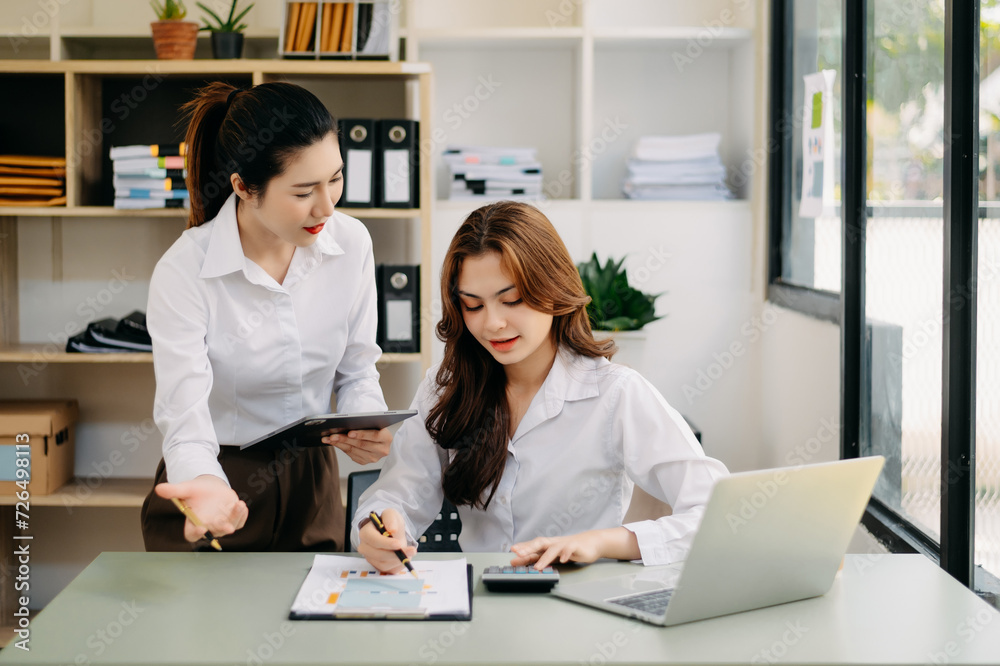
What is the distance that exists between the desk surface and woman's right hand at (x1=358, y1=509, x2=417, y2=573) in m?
0.11

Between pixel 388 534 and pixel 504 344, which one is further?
pixel 504 344

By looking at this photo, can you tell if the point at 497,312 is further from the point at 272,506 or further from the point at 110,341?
the point at 110,341

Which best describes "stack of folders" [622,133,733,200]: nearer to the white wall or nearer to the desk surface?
the white wall

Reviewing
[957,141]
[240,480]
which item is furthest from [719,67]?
[240,480]

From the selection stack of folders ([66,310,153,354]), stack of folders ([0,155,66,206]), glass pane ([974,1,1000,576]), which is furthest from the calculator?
stack of folders ([0,155,66,206])

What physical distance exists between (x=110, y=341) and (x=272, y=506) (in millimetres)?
1316

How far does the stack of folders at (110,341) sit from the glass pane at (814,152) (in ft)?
6.80

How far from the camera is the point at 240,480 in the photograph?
182 cm

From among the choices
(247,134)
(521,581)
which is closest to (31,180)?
(247,134)

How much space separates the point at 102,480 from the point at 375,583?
7.31 feet

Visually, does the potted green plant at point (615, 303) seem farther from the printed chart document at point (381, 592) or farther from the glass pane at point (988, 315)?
the printed chart document at point (381, 592)

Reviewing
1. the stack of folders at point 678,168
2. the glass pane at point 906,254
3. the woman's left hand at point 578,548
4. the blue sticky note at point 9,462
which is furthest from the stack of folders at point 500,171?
the woman's left hand at point 578,548

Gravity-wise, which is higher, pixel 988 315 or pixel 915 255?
pixel 915 255

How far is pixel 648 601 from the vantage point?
1.23 meters
